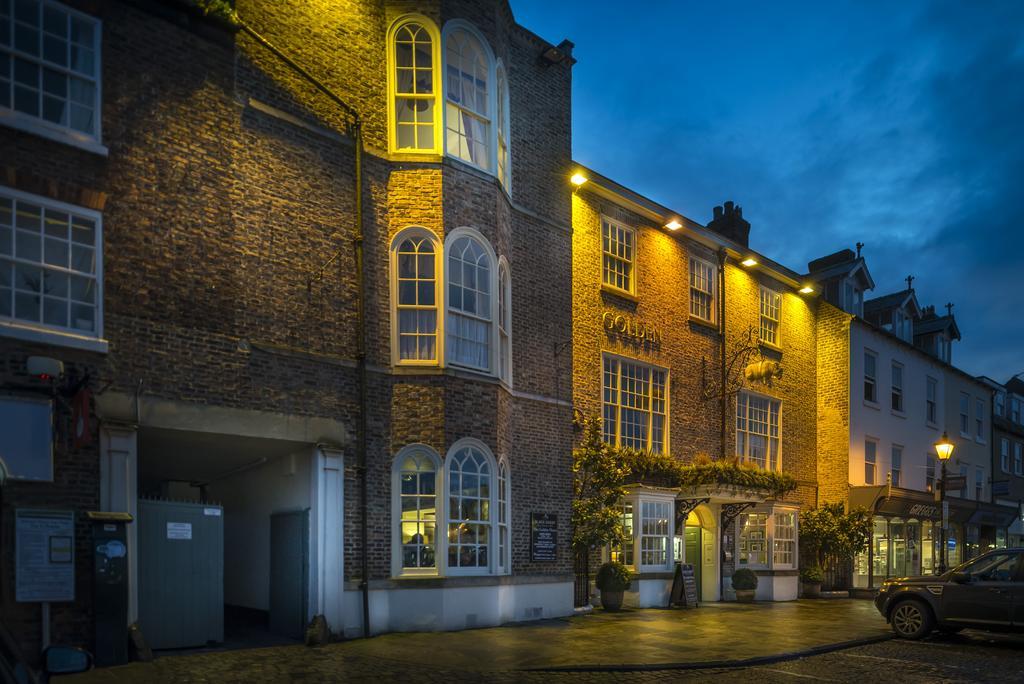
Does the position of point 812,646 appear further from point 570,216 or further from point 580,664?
point 570,216

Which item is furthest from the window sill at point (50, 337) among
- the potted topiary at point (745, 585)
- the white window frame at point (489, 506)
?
the potted topiary at point (745, 585)

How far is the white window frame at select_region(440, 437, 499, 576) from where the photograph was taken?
15203 mm

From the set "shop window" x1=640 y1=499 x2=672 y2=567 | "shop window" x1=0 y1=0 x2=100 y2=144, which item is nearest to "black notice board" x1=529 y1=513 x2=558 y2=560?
"shop window" x1=640 y1=499 x2=672 y2=567

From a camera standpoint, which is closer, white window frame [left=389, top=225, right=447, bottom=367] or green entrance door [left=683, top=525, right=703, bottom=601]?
white window frame [left=389, top=225, right=447, bottom=367]

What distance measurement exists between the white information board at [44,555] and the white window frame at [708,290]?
16945 mm

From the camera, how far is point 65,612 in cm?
1088

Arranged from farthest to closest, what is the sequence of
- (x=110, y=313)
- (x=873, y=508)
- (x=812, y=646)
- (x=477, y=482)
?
(x=873, y=508)
(x=477, y=482)
(x=812, y=646)
(x=110, y=313)

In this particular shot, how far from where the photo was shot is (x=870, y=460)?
2984 centimetres

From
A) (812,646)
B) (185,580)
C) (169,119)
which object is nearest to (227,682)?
(185,580)

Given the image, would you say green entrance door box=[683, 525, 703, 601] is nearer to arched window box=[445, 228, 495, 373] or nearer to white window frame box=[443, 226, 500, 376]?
white window frame box=[443, 226, 500, 376]

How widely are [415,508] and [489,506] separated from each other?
154 cm

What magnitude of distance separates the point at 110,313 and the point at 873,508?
23883mm

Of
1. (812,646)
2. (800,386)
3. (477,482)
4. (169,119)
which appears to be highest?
(169,119)

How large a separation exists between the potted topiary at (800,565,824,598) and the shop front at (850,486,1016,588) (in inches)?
99.5
